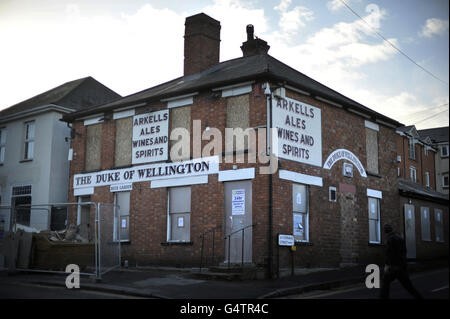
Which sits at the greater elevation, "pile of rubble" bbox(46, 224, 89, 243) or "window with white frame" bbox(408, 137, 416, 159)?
"window with white frame" bbox(408, 137, 416, 159)

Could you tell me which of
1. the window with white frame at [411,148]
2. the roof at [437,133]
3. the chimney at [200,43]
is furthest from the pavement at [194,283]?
the roof at [437,133]

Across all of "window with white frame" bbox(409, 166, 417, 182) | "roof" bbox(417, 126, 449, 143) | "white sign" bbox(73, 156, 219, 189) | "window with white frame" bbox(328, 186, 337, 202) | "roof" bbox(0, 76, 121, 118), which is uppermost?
"roof" bbox(417, 126, 449, 143)

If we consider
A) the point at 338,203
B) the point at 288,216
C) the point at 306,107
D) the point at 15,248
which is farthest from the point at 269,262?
the point at 15,248

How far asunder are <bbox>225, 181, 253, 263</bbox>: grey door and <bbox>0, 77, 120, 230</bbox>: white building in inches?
349

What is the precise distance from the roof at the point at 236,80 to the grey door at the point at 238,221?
11.6ft

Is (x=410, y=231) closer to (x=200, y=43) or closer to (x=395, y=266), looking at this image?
(x=200, y=43)

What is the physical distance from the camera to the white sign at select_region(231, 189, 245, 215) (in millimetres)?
17719

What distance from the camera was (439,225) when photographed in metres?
28.7

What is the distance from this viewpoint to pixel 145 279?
1597 cm

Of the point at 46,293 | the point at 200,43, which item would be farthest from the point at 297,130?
the point at 46,293

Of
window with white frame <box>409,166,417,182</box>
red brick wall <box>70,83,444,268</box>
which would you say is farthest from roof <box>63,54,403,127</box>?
window with white frame <box>409,166,417,182</box>

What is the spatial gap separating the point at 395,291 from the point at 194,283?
5.26 metres

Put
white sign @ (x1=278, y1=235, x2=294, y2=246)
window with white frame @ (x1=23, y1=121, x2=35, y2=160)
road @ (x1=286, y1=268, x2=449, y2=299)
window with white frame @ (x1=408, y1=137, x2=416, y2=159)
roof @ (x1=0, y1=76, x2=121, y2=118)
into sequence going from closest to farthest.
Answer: road @ (x1=286, y1=268, x2=449, y2=299), white sign @ (x1=278, y1=235, x2=294, y2=246), window with white frame @ (x1=23, y1=121, x2=35, y2=160), roof @ (x1=0, y1=76, x2=121, y2=118), window with white frame @ (x1=408, y1=137, x2=416, y2=159)

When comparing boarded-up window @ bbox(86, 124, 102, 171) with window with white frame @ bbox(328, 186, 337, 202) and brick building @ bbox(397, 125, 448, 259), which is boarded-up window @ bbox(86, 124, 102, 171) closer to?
window with white frame @ bbox(328, 186, 337, 202)
